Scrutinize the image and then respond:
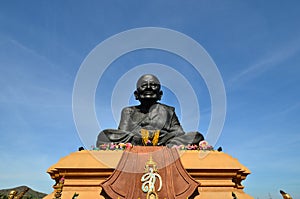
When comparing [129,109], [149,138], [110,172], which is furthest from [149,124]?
[110,172]

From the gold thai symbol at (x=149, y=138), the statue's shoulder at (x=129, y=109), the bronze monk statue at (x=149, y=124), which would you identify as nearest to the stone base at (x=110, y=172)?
the gold thai symbol at (x=149, y=138)

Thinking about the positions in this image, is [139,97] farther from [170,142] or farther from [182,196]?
[182,196]

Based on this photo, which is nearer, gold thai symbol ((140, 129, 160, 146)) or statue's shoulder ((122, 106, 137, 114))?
gold thai symbol ((140, 129, 160, 146))

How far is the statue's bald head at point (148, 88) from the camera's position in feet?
36.0

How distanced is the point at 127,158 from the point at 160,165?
91 centimetres

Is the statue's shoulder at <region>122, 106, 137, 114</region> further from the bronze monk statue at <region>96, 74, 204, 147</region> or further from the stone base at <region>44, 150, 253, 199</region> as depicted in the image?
the stone base at <region>44, 150, 253, 199</region>

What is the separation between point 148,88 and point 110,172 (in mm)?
4866

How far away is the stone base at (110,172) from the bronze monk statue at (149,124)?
135 centimetres

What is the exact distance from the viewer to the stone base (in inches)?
268

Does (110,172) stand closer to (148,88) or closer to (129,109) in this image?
(129,109)

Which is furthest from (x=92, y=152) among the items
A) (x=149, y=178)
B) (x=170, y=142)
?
(x=170, y=142)

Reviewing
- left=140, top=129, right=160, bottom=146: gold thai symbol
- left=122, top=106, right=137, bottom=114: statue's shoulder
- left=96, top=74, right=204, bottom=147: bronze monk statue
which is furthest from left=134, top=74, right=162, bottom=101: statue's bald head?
left=140, top=129, right=160, bottom=146: gold thai symbol

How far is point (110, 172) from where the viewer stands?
6855 mm

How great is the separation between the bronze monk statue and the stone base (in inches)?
53.0
